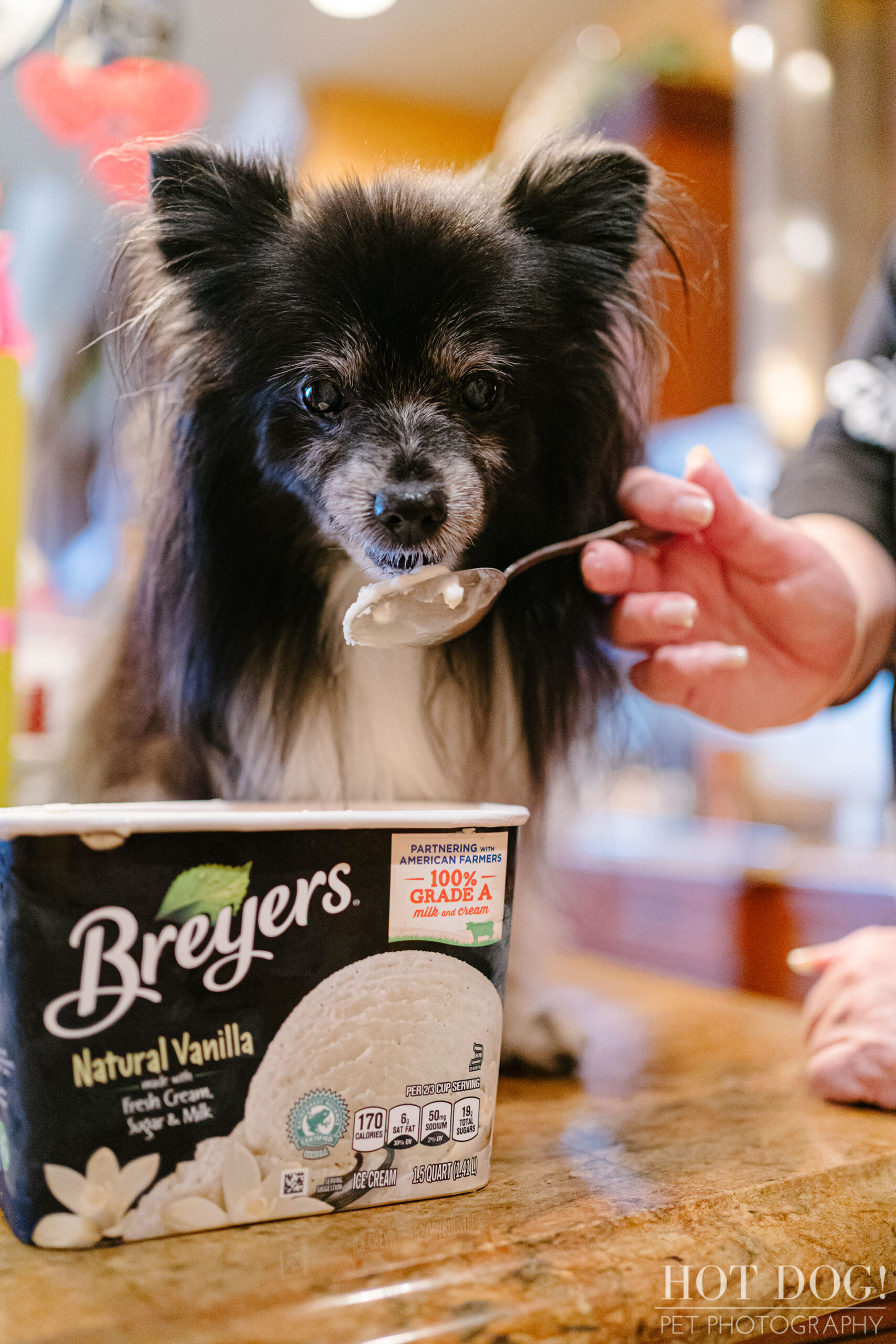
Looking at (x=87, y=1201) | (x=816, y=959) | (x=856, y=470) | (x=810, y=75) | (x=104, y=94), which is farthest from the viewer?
(x=810, y=75)

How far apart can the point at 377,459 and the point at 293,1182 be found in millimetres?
580

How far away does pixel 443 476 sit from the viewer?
954 millimetres

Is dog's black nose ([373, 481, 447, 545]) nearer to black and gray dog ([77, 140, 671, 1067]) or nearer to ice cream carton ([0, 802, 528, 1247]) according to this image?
black and gray dog ([77, 140, 671, 1067])

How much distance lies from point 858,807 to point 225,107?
4398 mm

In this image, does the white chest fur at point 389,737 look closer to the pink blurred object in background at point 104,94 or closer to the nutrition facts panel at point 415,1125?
the nutrition facts panel at point 415,1125

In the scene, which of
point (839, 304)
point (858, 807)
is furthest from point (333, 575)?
point (839, 304)

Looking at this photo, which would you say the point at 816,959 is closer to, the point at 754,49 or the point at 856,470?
the point at 856,470

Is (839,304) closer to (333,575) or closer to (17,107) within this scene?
(333,575)

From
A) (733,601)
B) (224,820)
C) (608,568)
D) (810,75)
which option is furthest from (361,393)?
(810,75)

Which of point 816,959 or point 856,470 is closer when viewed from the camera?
point 816,959

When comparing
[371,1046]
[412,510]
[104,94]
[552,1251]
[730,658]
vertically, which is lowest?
[552,1251]

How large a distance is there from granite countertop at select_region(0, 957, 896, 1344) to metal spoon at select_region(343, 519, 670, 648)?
441mm

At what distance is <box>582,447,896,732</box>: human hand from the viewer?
43.2 inches

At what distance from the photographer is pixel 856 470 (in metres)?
1.43
